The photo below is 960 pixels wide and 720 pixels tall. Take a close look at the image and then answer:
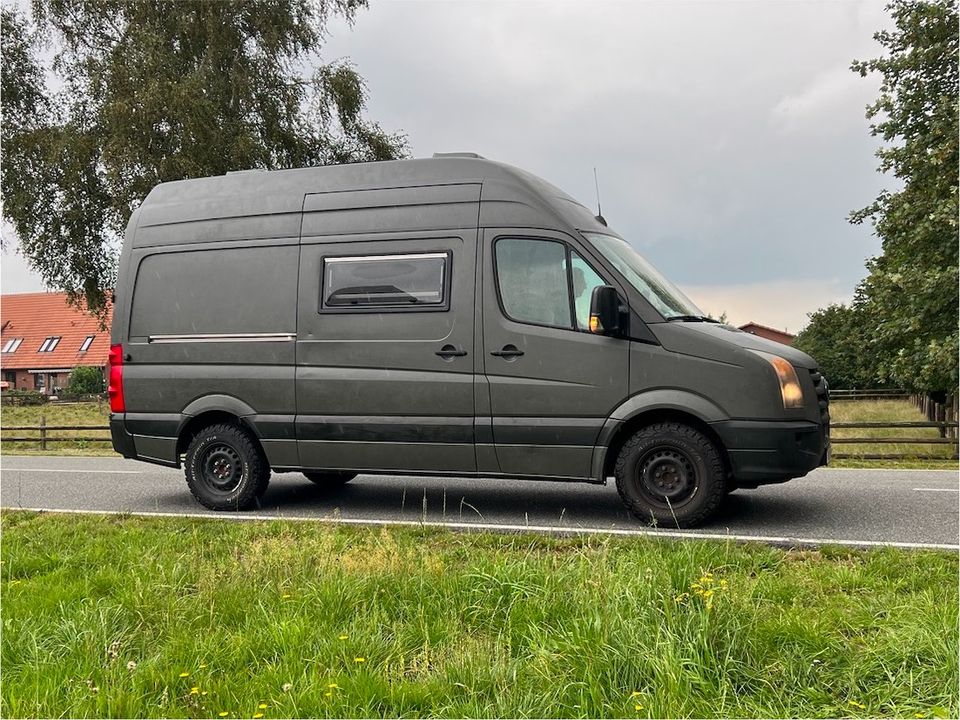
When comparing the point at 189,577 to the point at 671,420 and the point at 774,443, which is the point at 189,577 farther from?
the point at 774,443

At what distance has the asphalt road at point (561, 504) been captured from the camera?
6.59m

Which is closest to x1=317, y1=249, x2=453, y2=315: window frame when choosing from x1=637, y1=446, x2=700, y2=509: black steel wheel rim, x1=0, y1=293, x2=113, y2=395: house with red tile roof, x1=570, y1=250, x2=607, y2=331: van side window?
x1=570, y1=250, x2=607, y2=331: van side window

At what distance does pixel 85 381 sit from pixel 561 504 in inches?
1746

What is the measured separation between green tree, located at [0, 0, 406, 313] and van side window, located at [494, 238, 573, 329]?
15.1m

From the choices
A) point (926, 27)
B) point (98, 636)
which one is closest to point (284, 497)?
point (98, 636)

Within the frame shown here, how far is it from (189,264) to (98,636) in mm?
4703

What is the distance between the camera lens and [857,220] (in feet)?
80.7

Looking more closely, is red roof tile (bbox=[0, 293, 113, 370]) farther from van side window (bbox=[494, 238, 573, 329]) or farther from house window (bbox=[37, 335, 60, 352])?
van side window (bbox=[494, 238, 573, 329])

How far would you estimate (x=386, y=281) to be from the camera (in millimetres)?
7406

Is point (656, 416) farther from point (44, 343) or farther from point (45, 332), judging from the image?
point (45, 332)

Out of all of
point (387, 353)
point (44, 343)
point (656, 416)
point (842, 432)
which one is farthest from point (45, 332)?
point (656, 416)

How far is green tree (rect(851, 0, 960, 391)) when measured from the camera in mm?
18953

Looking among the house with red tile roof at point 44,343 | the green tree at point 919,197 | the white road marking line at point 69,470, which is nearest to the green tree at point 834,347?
the green tree at point 919,197

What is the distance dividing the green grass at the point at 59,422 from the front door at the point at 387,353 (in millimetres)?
11307
